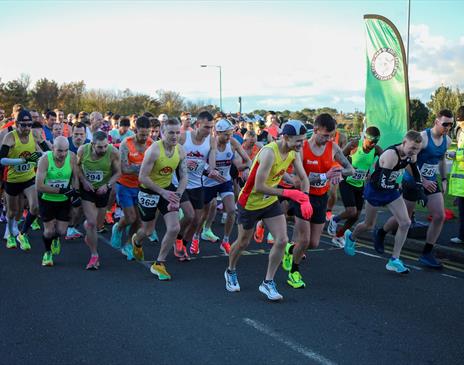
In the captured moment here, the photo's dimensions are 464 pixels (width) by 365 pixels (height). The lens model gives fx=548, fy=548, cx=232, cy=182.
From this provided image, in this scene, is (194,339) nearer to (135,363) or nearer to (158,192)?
(135,363)

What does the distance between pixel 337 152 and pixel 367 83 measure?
6541 millimetres

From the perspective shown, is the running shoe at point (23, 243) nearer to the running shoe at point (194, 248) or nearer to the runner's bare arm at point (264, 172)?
the running shoe at point (194, 248)

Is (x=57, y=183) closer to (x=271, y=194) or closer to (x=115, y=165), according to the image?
(x=115, y=165)

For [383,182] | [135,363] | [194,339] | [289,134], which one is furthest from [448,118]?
[135,363]

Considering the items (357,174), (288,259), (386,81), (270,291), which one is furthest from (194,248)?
(386,81)

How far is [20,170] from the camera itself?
882cm

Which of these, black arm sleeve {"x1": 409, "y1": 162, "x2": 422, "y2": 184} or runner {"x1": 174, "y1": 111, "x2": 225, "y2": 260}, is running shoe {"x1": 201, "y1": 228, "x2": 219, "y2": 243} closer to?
runner {"x1": 174, "y1": 111, "x2": 225, "y2": 260}

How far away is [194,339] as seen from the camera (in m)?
4.80

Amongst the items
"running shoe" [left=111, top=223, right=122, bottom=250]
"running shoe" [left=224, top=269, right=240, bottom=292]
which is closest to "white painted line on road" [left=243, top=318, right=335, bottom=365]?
"running shoe" [left=224, top=269, right=240, bottom=292]

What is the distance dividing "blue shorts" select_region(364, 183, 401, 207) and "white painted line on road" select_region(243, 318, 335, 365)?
3.02 m

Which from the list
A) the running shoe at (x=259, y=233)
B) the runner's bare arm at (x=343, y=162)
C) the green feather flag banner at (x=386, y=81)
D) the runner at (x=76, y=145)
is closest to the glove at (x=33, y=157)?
the runner at (x=76, y=145)

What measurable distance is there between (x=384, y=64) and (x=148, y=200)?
315 inches

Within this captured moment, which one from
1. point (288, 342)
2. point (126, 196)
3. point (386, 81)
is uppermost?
point (386, 81)

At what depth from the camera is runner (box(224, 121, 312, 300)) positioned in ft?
19.4
